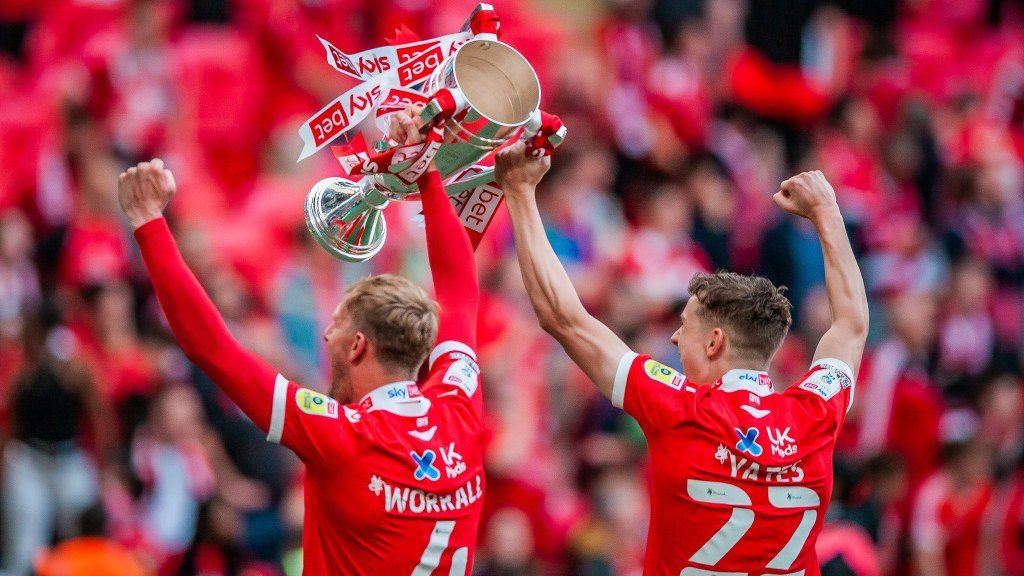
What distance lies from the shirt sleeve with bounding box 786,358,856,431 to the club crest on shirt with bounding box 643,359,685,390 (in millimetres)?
357

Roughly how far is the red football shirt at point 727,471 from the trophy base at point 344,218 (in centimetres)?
88

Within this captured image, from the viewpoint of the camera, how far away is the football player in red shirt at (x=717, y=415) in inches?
172

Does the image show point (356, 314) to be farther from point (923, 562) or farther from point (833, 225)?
point (923, 562)

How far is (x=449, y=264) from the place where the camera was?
14.8 feet

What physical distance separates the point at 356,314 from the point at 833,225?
154 cm

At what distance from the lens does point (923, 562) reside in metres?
9.12

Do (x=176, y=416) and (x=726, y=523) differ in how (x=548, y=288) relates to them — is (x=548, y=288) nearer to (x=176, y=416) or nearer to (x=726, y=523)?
(x=726, y=523)

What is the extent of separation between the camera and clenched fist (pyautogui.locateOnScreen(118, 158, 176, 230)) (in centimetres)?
398

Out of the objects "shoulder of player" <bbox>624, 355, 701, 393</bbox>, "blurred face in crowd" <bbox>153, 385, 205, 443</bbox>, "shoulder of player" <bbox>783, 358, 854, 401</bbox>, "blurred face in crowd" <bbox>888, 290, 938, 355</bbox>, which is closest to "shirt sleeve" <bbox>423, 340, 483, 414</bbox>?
"shoulder of player" <bbox>624, 355, 701, 393</bbox>

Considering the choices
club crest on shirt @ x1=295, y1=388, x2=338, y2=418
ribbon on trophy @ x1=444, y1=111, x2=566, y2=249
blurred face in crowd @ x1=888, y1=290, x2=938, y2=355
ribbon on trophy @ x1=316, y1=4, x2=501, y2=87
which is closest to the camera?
club crest on shirt @ x1=295, y1=388, x2=338, y2=418

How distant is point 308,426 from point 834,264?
5.79ft

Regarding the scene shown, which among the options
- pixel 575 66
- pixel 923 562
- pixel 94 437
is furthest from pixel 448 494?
pixel 575 66

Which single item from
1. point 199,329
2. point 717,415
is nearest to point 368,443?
point 199,329

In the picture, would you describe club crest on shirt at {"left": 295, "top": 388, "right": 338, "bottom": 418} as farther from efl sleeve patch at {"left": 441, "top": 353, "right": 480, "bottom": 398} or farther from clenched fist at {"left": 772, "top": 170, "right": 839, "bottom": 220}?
clenched fist at {"left": 772, "top": 170, "right": 839, "bottom": 220}
